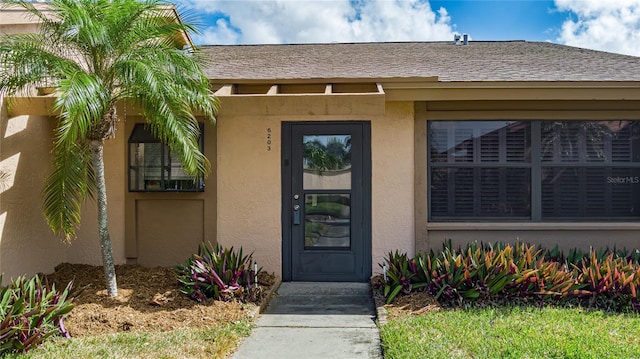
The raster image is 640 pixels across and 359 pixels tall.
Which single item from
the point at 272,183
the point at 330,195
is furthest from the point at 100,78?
the point at 330,195

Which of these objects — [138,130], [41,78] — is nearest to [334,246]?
[138,130]

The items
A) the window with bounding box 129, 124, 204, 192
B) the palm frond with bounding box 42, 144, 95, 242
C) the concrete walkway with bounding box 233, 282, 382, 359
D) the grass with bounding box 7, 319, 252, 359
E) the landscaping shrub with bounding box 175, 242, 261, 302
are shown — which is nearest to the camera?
the grass with bounding box 7, 319, 252, 359

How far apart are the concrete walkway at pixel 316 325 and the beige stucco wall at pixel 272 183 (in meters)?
0.83

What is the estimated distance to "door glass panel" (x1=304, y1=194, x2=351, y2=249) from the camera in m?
7.66

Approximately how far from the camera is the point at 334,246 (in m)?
7.69

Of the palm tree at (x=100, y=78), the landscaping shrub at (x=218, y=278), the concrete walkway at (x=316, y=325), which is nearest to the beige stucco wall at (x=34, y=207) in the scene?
the palm tree at (x=100, y=78)

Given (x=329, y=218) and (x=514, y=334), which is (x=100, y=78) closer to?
(x=329, y=218)

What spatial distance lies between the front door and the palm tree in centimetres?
176

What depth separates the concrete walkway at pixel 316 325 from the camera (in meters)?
4.86

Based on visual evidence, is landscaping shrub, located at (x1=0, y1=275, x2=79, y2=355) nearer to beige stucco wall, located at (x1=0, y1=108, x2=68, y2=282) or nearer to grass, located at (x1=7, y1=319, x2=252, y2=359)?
grass, located at (x1=7, y1=319, x2=252, y2=359)

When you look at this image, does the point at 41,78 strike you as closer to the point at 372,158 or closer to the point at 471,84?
the point at 372,158

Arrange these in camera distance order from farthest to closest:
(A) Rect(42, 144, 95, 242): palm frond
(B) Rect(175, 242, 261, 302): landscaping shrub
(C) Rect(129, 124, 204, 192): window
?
(C) Rect(129, 124, 204, 192): window < (B) Rect(175, 242, 261, 302): landscaping shrub < (A) Rect(42, 144, 95, 242): palm frond

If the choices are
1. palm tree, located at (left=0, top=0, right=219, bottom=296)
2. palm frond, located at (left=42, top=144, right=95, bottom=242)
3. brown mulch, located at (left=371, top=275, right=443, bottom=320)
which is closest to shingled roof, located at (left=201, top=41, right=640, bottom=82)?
palm tree, located at (left=0, top=0, right=219, bottom=296)

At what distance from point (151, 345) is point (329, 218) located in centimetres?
349
